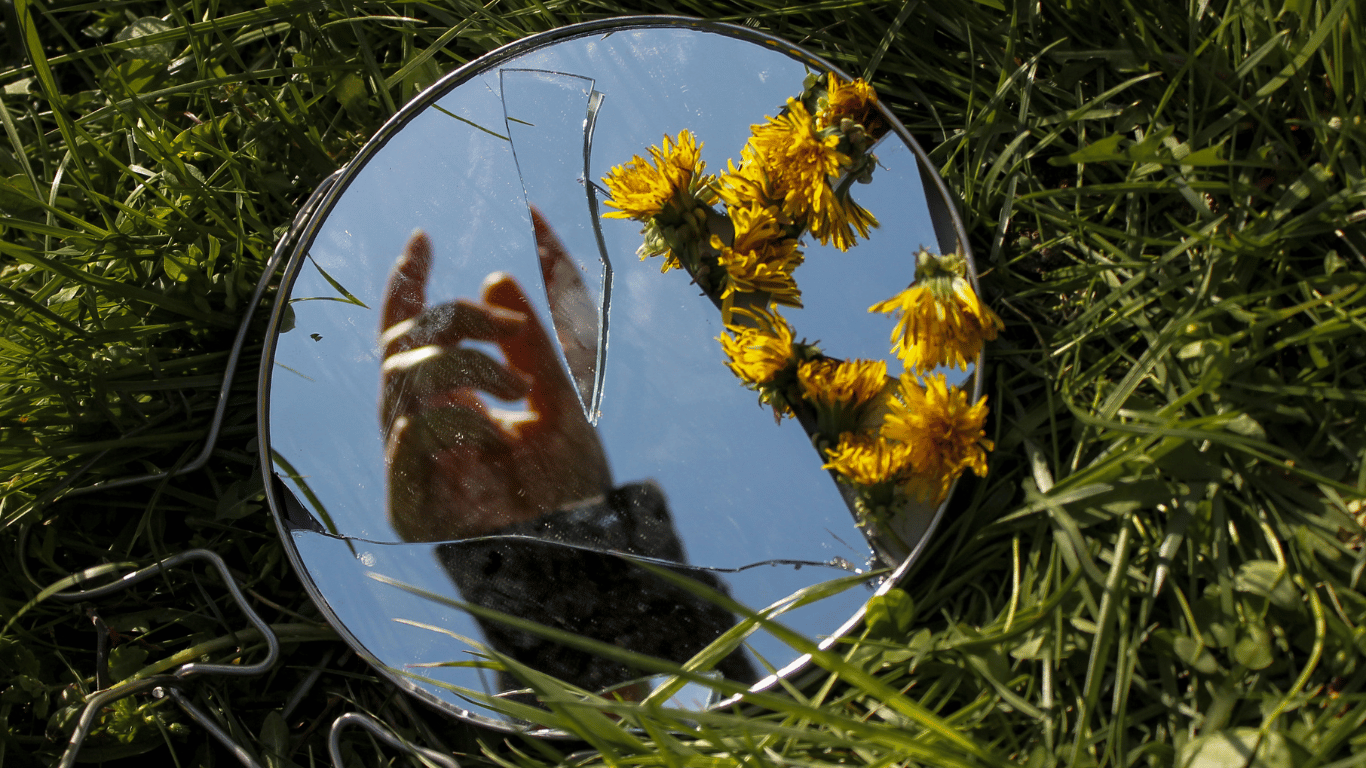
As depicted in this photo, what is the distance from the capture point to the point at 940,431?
32.8 inches

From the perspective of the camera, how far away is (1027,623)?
32.3 inches

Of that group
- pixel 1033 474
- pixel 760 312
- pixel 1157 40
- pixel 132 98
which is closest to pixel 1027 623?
pixel 1033 474

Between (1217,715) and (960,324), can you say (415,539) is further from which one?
(1217,715)

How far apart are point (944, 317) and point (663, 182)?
1.10ft

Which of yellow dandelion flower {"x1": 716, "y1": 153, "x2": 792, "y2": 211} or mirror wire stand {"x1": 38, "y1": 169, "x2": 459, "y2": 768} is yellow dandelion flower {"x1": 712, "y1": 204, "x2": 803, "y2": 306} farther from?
mirror wire stand {"x1": 38, "y1": 169, "x2": 459, "y2": 768}

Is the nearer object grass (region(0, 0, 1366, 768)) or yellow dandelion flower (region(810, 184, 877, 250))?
grass (region(0, 0, 1366, 768))

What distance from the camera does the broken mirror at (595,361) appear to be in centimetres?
91

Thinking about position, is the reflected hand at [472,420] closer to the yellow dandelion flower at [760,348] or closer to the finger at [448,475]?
the finger at [448,475]

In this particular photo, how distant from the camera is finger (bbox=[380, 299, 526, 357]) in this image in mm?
1001

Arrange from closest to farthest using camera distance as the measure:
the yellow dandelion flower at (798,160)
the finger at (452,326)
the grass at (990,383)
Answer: the grass at (990,383)
the yellow dandelion flower at (798,160)
the finger at (452,326)

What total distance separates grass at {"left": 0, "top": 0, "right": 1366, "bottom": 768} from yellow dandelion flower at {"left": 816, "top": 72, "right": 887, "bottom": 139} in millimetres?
94

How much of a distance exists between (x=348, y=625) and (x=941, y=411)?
0.71 meters

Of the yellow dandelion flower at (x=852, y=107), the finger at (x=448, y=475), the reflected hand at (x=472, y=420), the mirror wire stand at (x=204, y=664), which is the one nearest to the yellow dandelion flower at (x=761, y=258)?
the yellow dandelion flower at (x=852, y=107)

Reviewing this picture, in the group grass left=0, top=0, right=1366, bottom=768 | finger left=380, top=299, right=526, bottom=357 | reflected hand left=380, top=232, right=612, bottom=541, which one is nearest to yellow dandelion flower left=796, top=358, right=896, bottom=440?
grass left=0, top=0, right=1366, bottom=768
